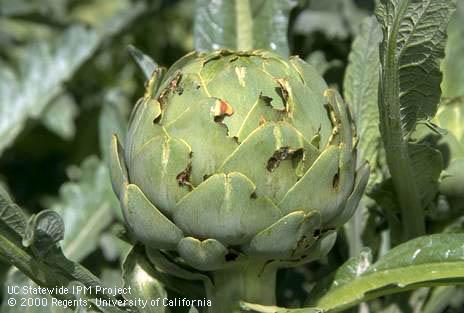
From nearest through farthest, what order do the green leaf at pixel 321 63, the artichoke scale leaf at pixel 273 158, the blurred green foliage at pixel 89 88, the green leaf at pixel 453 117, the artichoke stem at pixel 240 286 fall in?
the artichoke scale leaf at pixel 273 158 < the artichoke stem at pixel 240 286 < the green leaf at pixel 453 117 < the green leaf at pixel 321 63 < the blurred green foliage at pixel 89 88

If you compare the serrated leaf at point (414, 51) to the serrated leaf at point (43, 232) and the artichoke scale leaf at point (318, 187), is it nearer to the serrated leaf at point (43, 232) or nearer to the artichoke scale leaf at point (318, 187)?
the artichoke scale leaf at point (318, 187)

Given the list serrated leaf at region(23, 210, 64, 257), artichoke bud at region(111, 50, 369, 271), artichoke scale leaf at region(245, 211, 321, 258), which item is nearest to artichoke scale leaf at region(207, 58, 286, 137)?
artichoke bud at region(111, 50, 369, 271)

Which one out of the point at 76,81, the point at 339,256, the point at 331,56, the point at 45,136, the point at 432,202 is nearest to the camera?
the point at 432,202

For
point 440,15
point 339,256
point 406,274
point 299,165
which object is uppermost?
point 440,15

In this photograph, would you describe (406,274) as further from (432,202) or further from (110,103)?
(110,103)

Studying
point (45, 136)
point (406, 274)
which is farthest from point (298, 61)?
point (45, 136)

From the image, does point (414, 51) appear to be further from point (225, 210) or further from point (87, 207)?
point (87, 207)

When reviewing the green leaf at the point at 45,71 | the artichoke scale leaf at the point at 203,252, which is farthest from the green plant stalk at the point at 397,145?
the green leaf at the point at 45,71

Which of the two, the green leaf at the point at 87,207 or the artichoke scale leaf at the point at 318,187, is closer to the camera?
the artichoke scale leaf at the point at 318,187
